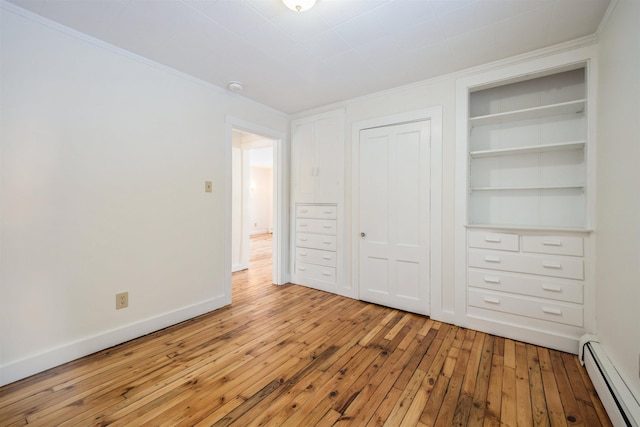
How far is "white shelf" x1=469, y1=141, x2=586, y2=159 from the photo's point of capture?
2.22 metres

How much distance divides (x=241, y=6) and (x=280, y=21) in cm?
27

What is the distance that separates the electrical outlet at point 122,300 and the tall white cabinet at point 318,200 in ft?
6.83

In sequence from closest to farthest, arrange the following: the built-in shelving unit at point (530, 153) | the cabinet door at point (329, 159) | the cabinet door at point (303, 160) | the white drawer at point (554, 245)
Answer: the white drawer at point (554, 245) < the built-in shelving unit at point (530, 153) < the cabinet door at point (329, 159) < the cabinet door at point (303, 160)

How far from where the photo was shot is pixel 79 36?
201 cm

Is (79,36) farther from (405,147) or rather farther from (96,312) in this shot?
(405,147)

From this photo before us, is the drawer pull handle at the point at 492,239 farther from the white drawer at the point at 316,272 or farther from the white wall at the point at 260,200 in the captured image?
the white wall at the point at 260,200

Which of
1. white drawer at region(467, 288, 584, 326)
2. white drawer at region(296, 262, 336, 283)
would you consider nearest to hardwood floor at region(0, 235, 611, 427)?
white drawer at region(467, 288, 584, 326)

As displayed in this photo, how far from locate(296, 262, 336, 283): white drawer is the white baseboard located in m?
1.38

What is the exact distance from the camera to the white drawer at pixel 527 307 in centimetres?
214

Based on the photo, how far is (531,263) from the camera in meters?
2.29

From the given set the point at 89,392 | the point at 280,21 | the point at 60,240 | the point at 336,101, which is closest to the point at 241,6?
the point at 280,21

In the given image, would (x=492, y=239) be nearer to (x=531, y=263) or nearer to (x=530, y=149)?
(x=531, y=263)

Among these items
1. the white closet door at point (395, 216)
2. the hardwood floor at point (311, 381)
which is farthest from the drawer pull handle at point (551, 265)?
the white closet door at point (395, 216)

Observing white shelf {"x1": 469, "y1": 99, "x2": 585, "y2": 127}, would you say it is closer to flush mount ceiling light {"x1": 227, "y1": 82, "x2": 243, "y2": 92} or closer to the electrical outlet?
flush mount ceiling light {"x1": 227, "y1": 82, "x2": 243, "y2": 92}
